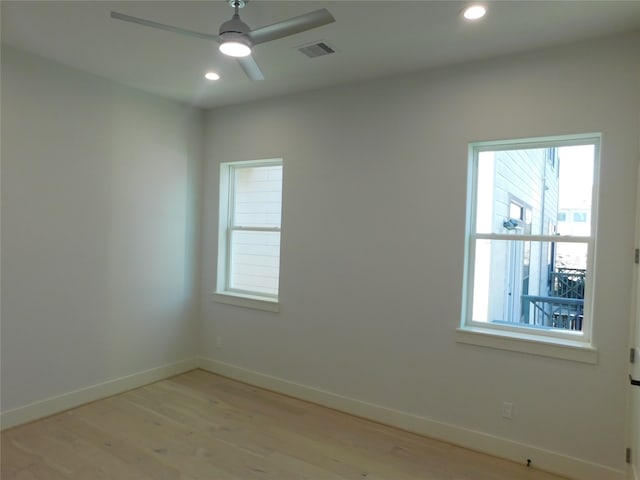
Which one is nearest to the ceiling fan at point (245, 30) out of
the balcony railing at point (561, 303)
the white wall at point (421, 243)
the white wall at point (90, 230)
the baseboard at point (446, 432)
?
the white wall at point (421, 243)

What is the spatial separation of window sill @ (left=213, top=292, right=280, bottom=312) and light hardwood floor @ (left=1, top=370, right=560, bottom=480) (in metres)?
0.91

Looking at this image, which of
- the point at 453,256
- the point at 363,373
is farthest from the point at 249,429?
the point at 453,256

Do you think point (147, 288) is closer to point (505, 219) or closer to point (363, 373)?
point (363, 373)

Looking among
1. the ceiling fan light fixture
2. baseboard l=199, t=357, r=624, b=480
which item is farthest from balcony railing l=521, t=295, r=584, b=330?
the ceiling fan light fixture

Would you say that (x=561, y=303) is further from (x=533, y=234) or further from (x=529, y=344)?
(x=533, y=234)

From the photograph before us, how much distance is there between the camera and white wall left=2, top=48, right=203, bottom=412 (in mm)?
3256

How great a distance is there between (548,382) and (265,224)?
2920 mm

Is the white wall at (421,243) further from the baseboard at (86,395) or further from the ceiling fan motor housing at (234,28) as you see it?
the ceiling fan motor housing at (234,28)

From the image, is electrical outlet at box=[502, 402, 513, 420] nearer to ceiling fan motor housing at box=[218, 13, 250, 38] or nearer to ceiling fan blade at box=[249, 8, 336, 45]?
ceiling fan blade at box=[249, 8, 336, 45]

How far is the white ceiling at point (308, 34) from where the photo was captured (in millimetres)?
2463

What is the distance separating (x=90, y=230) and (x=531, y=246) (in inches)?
145

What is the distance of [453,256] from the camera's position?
10.6ft

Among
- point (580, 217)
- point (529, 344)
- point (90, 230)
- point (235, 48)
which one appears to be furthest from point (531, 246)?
point (90, 230)

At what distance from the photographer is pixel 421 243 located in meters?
3.37
